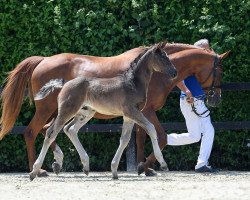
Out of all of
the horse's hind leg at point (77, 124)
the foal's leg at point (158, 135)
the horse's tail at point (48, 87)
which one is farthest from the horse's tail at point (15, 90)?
the foal's leg at point (158, 135)

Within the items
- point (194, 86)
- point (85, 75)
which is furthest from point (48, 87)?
point (194, 86)

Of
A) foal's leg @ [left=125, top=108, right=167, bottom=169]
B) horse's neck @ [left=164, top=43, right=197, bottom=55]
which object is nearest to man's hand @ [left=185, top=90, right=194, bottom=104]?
horse's neck @ [left=164, top=43, right=197, bottom=55]

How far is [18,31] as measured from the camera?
12.6 metres

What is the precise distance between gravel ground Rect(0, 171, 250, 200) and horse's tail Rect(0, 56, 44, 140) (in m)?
1.41

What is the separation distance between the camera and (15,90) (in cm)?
1150

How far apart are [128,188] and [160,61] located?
2.05m

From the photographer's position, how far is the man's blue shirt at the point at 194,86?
11289mm

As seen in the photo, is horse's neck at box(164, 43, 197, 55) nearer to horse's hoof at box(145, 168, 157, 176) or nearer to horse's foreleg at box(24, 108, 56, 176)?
horse's hoof at box(145, 168, 157, 176)

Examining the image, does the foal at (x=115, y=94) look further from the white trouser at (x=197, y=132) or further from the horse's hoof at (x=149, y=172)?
the white trouser at (x=197, y=132)

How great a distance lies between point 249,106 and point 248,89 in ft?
1.65

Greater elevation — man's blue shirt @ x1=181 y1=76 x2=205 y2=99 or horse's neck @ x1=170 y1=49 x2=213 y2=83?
horse's neck @ x1=170 y1=49 x2=213 y2=83

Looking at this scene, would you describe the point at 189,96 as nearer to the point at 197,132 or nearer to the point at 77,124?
the point at 197,132

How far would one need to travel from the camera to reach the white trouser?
1145 cm

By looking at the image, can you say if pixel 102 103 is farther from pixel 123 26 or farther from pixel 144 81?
pixel 123 26
